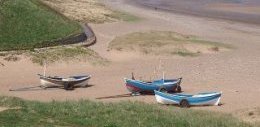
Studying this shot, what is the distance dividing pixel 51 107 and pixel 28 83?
1428cm

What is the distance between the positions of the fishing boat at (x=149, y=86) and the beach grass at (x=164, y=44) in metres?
14.2

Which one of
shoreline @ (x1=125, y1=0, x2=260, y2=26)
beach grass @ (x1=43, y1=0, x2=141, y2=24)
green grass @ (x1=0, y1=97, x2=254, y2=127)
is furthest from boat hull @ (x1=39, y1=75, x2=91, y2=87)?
shoreline @ (x1=125, y1=0, x2=260, y2=26)

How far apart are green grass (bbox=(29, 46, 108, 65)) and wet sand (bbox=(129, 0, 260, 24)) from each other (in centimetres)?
3635

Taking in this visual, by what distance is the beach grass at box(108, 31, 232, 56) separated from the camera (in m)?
51.6

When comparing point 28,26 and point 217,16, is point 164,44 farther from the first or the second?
point 217,16

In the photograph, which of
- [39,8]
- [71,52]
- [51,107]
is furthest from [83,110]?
[39,8]

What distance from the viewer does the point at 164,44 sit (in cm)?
5338

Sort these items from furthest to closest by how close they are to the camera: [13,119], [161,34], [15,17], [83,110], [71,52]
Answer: [161,34] → [15,17] → [71,52] → [83,110] → [13,119]

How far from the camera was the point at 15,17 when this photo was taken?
51500 millimetres

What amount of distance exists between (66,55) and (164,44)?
10.8m

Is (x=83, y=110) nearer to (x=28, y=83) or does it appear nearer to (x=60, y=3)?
(x=28, y=83)

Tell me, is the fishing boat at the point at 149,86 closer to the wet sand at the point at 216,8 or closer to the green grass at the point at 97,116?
the green grass at the point at 97,116

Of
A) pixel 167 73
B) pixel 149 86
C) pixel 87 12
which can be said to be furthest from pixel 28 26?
pixel 87 12

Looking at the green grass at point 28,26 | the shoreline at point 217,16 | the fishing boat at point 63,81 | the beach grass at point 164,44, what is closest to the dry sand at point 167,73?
the fishing boat at point 63,81
